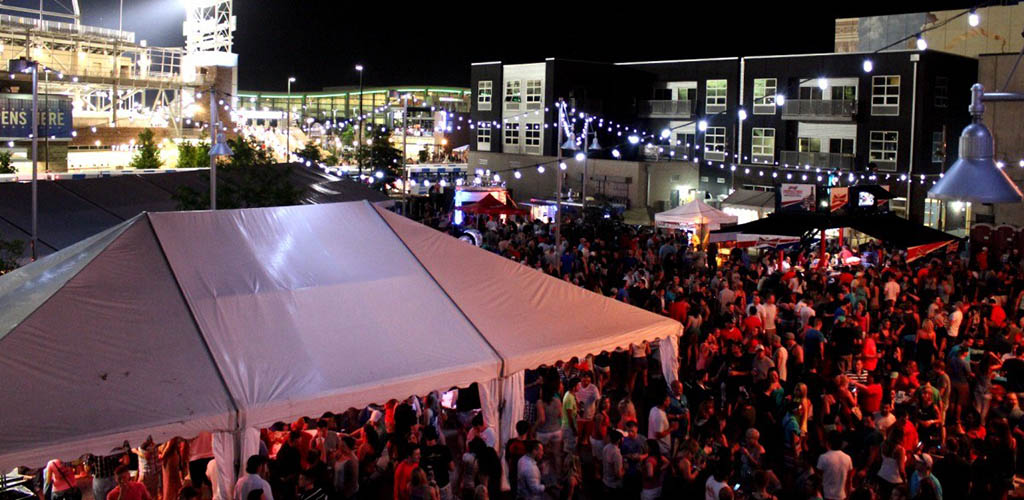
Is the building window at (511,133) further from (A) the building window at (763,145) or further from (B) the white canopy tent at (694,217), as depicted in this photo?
(B) the white canopy tent at (694,217)

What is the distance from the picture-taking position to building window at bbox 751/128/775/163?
38000 mm

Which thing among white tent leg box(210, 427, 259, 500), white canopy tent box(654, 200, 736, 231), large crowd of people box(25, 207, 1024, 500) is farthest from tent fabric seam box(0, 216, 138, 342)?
white canopy tent box(654, 200, 736, 231)

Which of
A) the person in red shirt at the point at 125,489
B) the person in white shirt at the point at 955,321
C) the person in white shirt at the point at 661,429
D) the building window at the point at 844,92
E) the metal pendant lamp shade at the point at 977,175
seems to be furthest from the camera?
the building window at the point at 844,92

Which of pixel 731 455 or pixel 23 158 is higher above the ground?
pixel 23 158

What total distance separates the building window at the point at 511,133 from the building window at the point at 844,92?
15.2 metres

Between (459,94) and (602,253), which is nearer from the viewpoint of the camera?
(602,253)

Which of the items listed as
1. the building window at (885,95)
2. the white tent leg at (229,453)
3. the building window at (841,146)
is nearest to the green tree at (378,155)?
the building window at (841,146)

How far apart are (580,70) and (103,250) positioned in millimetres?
36773

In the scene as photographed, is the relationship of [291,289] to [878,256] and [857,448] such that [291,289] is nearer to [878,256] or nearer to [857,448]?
[857,448]

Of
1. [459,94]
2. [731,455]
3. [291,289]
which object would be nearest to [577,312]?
[731,455]

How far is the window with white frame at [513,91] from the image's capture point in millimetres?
44312

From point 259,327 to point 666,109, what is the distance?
3673 cm

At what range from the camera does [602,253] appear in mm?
19594

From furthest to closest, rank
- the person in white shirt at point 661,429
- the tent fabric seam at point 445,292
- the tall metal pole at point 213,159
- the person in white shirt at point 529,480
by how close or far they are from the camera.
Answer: the tall metal pole at point 213,159 → the person in white shirt at point 661,429 → the tent fabric seam at point 445,292 → the person in white shirt at point 529,480
